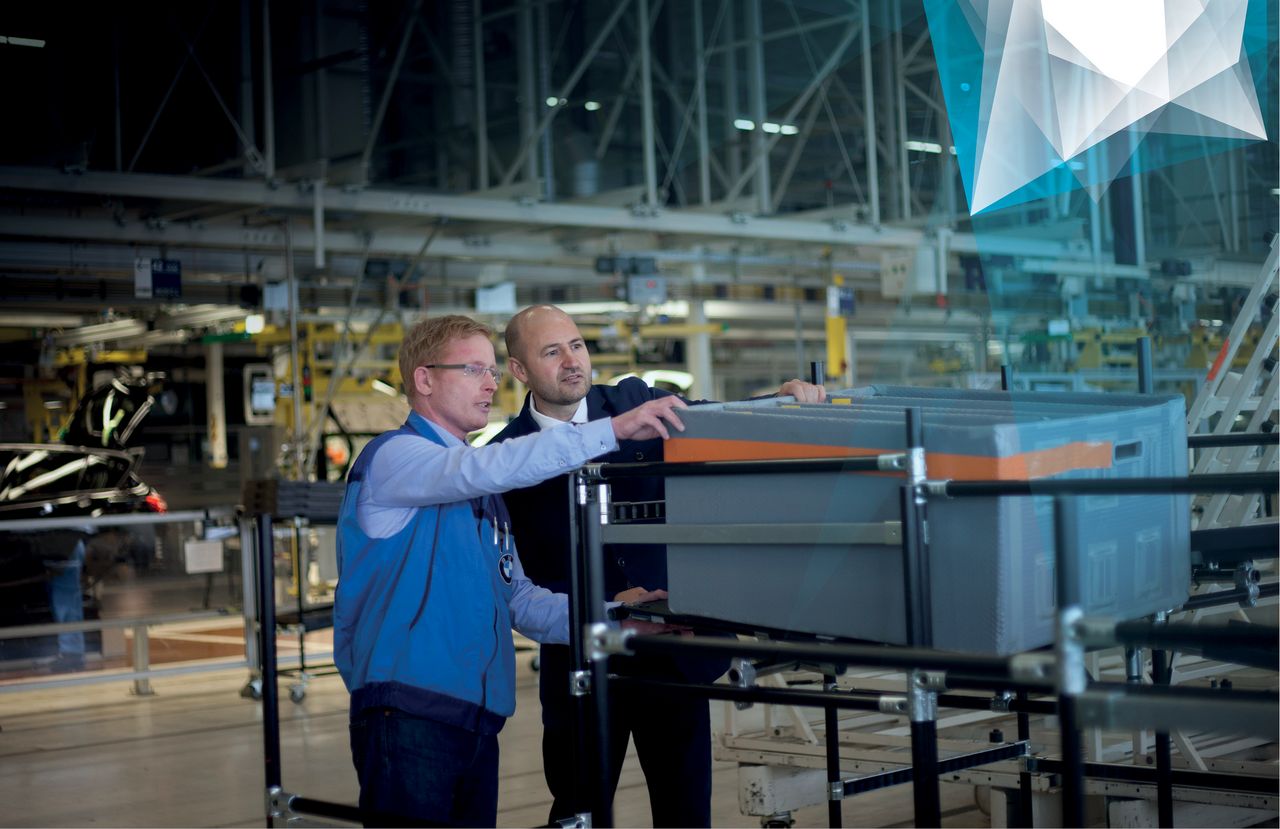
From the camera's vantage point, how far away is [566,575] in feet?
9.87

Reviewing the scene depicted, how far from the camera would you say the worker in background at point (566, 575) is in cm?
296

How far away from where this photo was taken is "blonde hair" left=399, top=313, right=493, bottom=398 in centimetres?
264

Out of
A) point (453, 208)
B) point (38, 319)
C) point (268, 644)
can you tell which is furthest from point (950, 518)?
point (38, 319)

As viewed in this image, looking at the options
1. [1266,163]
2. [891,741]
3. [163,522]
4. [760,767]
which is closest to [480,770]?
[1266,163]

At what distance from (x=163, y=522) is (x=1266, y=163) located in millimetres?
7551

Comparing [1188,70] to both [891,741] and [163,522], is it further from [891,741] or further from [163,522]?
[163,522]

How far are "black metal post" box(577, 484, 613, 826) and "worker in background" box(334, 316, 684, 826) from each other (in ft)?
0.45

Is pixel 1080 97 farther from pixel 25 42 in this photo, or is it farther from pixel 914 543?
pixel 25 42

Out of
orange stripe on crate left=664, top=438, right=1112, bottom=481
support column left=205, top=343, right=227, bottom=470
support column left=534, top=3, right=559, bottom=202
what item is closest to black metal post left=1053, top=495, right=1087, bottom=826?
orange stripe on crate left=664, top=438, right=1112, bottom=481

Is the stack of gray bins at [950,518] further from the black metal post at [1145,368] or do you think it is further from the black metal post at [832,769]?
the black metal post at [832,769]

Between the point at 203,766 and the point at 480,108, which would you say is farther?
the point at 480,108

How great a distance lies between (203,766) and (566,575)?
12.0 ft

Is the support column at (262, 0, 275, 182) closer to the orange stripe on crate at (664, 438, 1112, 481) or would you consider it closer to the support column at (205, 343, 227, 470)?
the orange stripe on crate at (664, 438, 1112, 481)

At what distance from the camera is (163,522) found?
8297 mm
